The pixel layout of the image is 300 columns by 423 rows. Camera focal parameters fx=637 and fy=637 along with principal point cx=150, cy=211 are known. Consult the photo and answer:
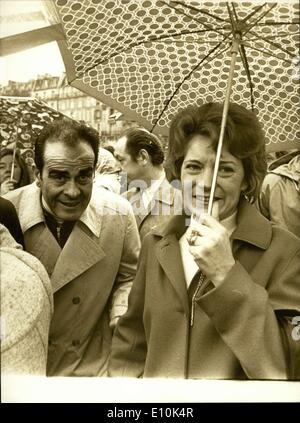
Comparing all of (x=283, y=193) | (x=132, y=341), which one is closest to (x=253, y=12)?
(x=283, y=193)

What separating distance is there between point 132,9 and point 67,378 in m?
1.71

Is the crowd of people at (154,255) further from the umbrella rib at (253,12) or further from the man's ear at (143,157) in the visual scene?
the umbrella rib at (253,12)

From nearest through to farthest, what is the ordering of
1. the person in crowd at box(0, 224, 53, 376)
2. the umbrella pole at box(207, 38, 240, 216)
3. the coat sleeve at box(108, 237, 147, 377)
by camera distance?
the person in crowd at box(0, 224, 53, 376), the umbrella pole at box(207, 38, 240, 216), the coat sleeve at box(108, 237, 147, 377)

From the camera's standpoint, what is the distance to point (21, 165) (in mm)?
3041

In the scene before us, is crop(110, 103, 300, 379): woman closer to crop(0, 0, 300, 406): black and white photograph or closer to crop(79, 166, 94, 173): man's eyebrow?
crop(0, 0, 300, 406): black and white photograph

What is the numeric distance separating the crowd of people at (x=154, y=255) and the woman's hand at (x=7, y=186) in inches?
0.5

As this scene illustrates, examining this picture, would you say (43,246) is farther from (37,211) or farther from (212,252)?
(212,252)

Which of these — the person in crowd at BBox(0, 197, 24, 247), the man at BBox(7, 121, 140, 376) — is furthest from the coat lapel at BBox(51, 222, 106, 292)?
the person in crowd at BBox(0, 197, 24, 247)

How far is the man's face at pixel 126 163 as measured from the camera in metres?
3.06

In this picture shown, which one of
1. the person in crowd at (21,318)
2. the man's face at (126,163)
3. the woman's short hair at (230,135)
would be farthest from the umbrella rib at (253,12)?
the person in crowd at (21,318)

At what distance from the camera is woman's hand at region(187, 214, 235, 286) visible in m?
2.69

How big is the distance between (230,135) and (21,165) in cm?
100

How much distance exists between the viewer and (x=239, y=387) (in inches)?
112

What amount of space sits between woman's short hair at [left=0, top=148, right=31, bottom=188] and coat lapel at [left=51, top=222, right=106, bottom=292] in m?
0.33
